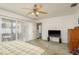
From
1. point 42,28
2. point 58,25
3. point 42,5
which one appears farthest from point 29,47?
point 42,5

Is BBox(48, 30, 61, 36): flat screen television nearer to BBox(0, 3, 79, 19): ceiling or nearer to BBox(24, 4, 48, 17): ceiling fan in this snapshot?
BBox(0, 3, 79, 19): ceiling

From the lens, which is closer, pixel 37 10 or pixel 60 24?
pixel 37 10

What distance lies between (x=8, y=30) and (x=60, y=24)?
41.7 inches

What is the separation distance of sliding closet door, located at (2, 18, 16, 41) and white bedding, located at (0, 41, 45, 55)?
0.36ft

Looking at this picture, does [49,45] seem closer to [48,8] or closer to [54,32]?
[54,32]

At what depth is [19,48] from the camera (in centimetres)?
191

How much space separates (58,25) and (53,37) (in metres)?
0.32

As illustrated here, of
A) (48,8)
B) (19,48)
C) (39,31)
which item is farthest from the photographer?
(39,31)

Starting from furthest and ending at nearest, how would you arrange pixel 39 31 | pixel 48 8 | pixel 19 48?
1. pixel 39 31
2. pixel 19 48
3. pixel 48 8

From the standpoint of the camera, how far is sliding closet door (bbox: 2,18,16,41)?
174 cm

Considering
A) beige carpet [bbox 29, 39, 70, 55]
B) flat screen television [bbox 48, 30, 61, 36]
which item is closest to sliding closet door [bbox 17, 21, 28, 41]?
beige carpet [bbox 29, 39, 70, 55]

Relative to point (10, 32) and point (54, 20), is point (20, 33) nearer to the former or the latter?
point (10, 32)

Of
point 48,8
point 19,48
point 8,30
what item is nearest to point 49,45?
point 19,48
